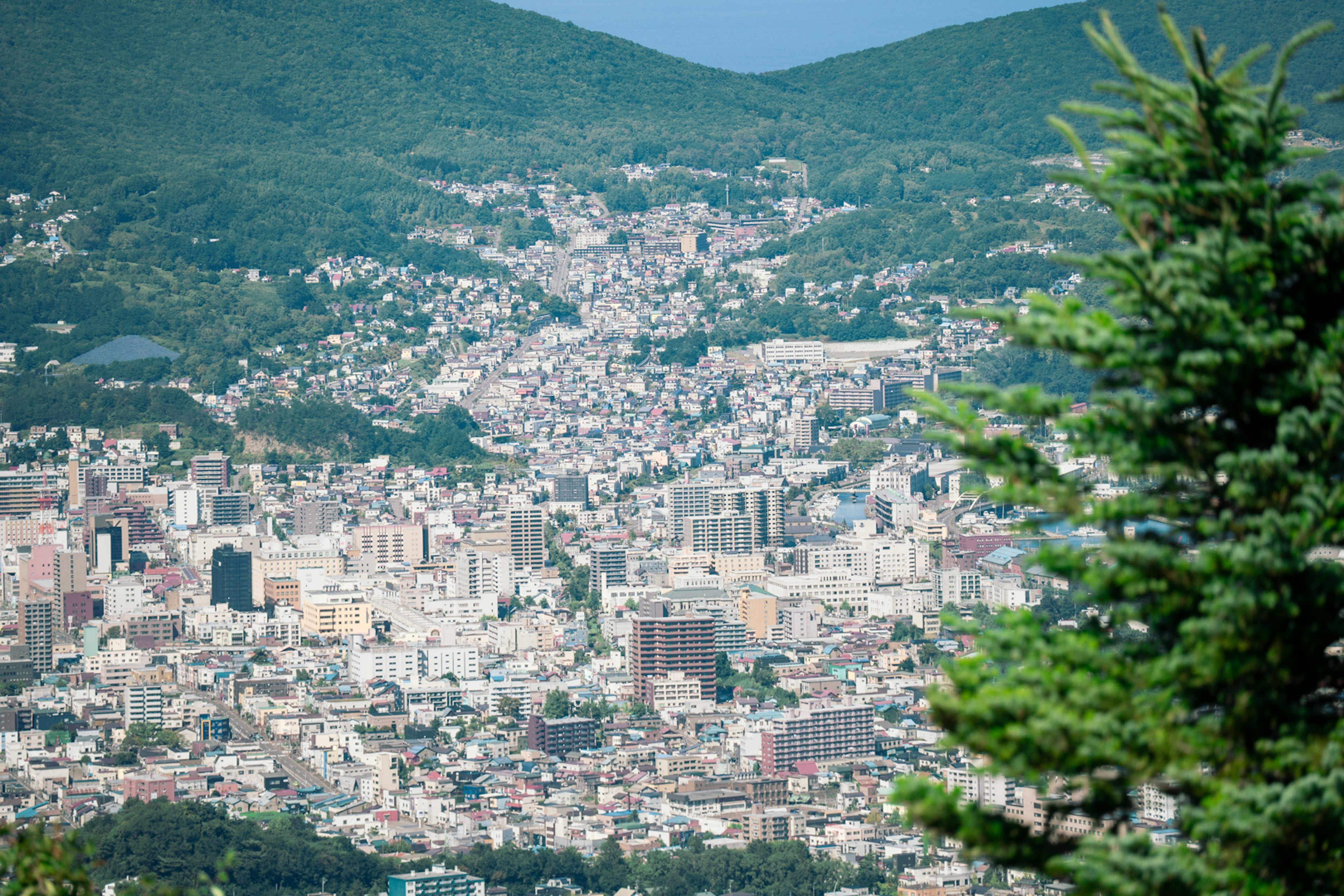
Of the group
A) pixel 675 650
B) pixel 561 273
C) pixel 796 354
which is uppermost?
pixel 561 273

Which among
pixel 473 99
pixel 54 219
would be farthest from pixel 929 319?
pixel 473 99

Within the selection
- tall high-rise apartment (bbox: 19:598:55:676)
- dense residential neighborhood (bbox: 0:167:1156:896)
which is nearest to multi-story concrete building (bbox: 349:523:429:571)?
dense residential neighborhood (bbox: 0:167:1156:896)

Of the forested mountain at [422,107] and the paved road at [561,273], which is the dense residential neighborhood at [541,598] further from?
the forested mountain at [422,107]

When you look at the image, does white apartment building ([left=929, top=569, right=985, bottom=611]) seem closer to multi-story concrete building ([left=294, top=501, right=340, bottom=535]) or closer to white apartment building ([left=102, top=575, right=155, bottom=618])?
multi-story concrete building ([left=294, top=501, right=340, bottom=535])

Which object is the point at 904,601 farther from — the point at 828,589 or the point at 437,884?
the point at 437,884

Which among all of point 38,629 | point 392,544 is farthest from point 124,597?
point 392,544

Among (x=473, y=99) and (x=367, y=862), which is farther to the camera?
(x=473, y=99)

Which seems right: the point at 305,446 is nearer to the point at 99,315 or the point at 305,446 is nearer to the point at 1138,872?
the point at 99,315
